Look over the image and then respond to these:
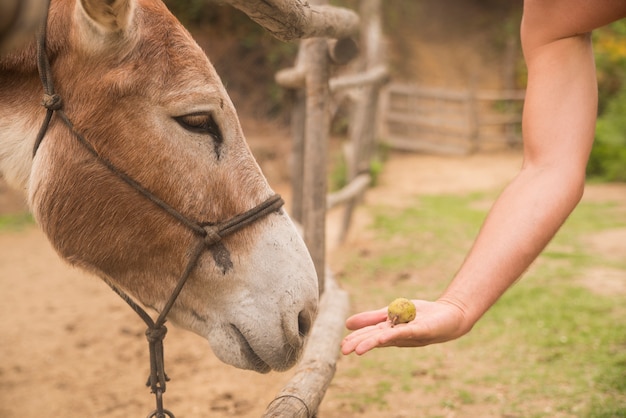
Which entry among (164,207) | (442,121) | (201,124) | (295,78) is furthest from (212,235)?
(442,121)

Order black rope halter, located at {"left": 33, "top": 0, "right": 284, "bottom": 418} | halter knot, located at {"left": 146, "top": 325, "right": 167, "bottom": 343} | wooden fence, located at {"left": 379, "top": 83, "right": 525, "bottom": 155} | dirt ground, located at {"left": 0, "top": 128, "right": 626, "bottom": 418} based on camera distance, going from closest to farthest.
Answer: black rope halter, located at {"left": 33, "top": 0, "right": 284, "bottom": 418}
halter knot, located at {"left": 146, "top": 325, "right": 167, "bottom": 343}
dirt ground, located at {"left": 0, "top": 128, "right": 626, "bottom": 418}
wooden fence, located at {"left": 379, "top": 83, "right": 525, "bottom": 155}

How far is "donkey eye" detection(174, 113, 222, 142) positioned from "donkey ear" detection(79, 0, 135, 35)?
0.25 m

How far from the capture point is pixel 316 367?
2.05 meters

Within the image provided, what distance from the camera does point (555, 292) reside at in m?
4.15

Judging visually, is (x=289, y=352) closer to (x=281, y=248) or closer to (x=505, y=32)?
(x=281, y=248)

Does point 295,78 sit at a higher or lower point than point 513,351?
higher

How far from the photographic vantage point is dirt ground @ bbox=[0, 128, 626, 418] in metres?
3.08

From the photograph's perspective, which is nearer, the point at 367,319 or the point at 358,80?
the point at 367,319

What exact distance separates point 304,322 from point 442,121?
11.1 m

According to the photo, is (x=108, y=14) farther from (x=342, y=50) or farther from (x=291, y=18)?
(x=342, y=50)

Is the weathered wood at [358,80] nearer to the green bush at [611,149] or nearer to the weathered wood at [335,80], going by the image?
the weathered wood at [335,80]

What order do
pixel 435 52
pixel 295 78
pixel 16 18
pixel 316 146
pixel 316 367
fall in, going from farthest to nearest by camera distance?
1. pixel 435 52
2. pixel 295 78
3. pixel 316 146
4. pixel 316 367
5. pixel 16 18

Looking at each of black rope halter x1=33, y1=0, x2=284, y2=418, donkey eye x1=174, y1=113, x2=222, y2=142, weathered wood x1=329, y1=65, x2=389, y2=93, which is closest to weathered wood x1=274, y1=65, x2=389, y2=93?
weathered wood x1=329, y1=65, x2=389, y2=93

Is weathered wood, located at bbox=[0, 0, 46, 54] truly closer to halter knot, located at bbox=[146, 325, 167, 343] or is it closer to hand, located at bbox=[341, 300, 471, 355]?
hand, located at bbox=[341, 300, 471, 355]
